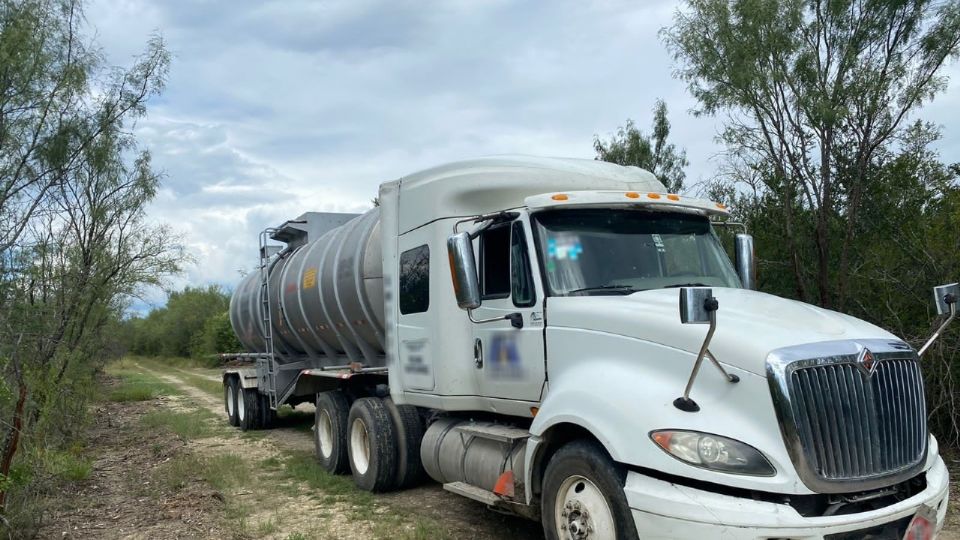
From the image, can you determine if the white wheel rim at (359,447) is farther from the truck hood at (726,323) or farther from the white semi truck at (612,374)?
the truck hood at (726,323)

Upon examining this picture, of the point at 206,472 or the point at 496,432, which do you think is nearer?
the point at 496,432

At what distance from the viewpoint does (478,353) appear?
20.1 feet

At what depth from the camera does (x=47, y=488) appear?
7.63m

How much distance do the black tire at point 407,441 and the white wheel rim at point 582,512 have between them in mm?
3288

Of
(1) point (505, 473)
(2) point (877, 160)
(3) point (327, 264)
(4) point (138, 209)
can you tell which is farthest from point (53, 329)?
(2) point (877, 160)

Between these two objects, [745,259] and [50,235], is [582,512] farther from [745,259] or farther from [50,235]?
[50,235]

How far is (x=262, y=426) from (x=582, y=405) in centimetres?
1073

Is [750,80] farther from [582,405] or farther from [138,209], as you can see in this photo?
[138,209]

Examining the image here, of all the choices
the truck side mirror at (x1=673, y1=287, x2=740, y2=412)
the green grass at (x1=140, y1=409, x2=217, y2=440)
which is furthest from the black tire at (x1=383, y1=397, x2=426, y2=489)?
the green grass at (x1=140, y1=409, x2=217, y2=440)

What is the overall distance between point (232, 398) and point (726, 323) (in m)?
12.6

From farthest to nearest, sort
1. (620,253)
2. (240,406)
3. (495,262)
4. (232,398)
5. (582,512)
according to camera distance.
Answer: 1. (232,398)
2. (240,406)
3. (495,262)
4. (620,253)
5. (582,512)

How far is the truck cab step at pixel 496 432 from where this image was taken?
549 centimetres

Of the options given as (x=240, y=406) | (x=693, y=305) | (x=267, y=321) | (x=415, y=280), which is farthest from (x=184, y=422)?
(x=693, y=305)

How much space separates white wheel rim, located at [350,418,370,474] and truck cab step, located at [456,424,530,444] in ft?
7.41
